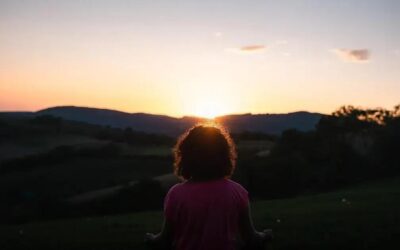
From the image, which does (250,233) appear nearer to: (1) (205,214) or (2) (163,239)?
(1) (205,214)

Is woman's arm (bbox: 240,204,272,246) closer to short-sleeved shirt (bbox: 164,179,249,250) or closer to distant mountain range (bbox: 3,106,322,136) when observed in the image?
short-sleeved shirt (bbox: 164,179,249,250)

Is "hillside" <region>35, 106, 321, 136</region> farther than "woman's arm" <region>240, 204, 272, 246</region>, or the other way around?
"hillside" <region>35, 106, 321, 136</region>

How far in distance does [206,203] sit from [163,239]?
41cm

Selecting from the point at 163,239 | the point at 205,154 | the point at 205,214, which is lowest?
the point at 163,239

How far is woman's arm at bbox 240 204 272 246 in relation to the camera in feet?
14.1

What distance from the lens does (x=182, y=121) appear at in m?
89.2

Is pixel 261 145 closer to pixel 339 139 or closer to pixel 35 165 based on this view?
pixel 339 139

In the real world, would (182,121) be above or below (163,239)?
above

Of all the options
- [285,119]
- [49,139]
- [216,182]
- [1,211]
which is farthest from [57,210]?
[285,119]

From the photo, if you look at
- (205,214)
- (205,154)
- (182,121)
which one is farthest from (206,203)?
(182,121)

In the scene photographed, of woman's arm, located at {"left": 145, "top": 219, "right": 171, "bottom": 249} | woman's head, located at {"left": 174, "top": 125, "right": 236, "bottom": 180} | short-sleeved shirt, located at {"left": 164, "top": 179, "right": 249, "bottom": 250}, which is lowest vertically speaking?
woman's arm, located at {"left": 145, "top": 219, "right": 171, "bottom": 249}

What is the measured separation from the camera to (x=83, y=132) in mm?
81000

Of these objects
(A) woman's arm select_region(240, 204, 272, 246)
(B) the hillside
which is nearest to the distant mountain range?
(B) the hillside

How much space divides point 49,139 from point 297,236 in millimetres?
66016
